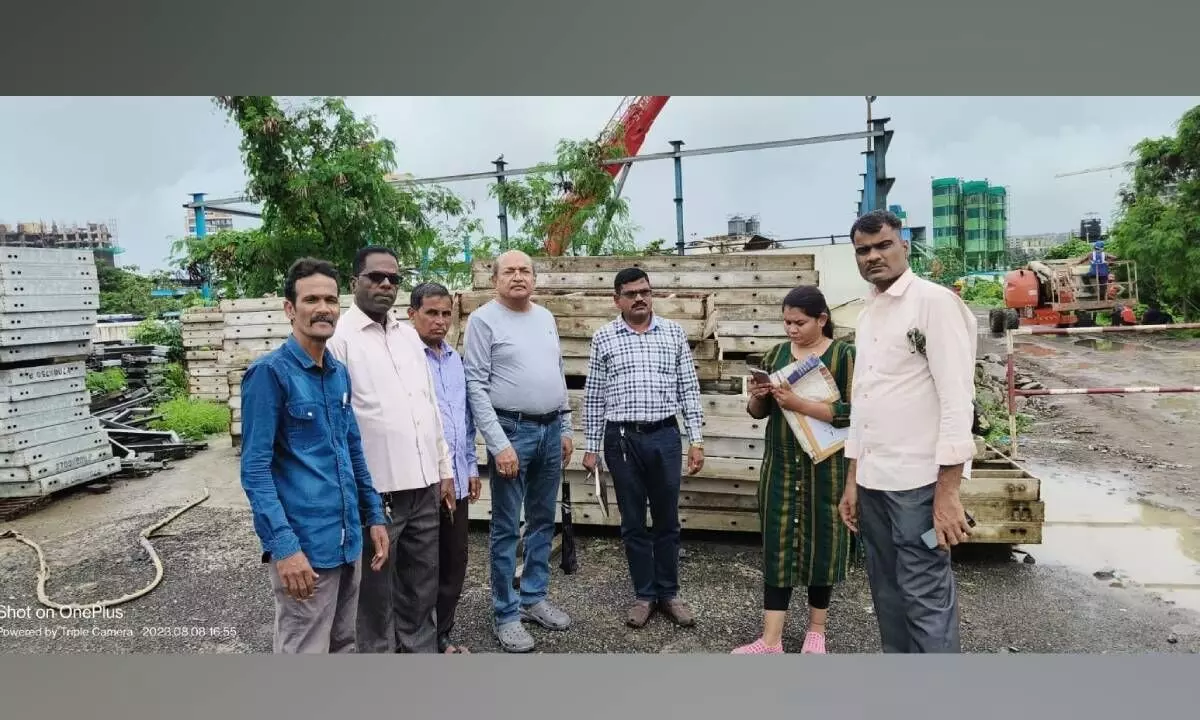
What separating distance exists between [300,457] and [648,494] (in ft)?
5.69

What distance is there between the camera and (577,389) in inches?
189

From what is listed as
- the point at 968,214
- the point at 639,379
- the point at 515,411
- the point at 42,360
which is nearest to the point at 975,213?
the point at 968,214

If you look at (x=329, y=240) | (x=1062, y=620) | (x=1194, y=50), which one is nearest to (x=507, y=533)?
(x=329, y=240)

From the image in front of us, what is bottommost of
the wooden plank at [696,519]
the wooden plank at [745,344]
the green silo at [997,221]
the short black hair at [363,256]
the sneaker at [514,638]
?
the sneaker at [514,638]

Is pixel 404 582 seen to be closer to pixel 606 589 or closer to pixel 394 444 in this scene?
pixel 394 444

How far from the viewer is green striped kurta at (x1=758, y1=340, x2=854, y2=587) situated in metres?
3.22

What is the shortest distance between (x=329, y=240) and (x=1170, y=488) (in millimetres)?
5822

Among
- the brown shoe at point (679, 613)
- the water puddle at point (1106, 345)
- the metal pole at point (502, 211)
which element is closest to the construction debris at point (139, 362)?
the metal pole at point (502, 211)

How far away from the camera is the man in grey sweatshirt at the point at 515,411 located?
3.54 m

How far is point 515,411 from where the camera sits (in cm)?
359

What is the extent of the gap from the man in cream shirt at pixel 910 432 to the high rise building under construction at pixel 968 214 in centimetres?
186

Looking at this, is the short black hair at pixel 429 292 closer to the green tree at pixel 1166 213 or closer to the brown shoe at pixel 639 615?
the brown shoe at pixel 639 615

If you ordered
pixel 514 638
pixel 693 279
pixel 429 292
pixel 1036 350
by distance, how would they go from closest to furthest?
1. pixel 429 292
2. pixel 514 638
3. pixel 693 279
4. pixel 1036 350

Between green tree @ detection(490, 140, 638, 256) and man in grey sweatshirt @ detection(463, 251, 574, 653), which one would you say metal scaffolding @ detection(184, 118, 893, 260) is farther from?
man in grey sweatshirt @ detection(463, 251, 574, 653)
